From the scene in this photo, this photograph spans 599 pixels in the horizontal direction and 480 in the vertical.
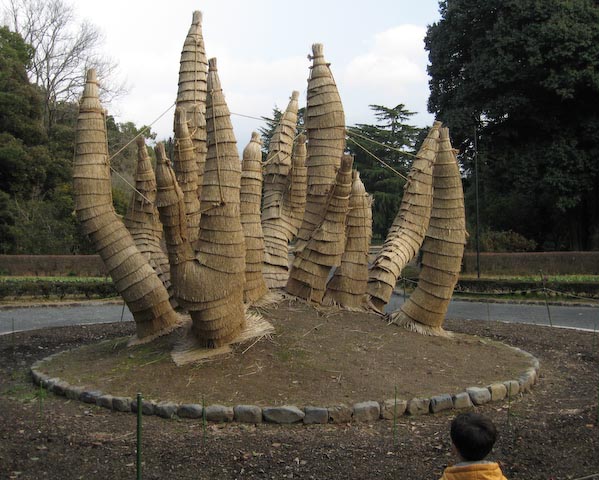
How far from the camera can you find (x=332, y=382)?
6434 mm

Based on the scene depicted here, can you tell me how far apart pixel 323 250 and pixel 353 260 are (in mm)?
584

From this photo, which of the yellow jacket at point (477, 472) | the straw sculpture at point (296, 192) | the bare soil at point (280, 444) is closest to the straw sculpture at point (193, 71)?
the straw sculpture at point (296, 192)

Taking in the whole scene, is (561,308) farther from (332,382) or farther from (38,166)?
(38,166)

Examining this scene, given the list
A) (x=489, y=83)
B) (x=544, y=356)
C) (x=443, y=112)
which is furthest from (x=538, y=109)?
(x=544, y=356)

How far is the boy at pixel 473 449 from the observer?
2.91m

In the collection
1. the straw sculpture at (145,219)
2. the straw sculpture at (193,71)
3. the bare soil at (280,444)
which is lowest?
the bare soil at (280,444)

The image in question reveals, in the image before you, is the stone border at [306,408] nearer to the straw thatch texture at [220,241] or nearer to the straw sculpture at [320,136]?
the straw thatch texture at [220,241]

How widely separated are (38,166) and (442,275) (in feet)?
72.7

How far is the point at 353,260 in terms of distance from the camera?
8688 mm

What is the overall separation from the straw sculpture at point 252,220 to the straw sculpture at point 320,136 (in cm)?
67

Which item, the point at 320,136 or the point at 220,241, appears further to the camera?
→ the point at 320,136

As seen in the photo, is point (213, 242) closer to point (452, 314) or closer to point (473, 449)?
point (473, 449)

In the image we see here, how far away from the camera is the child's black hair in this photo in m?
2.95

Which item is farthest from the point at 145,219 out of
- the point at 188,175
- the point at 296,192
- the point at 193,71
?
the point at 296,192
